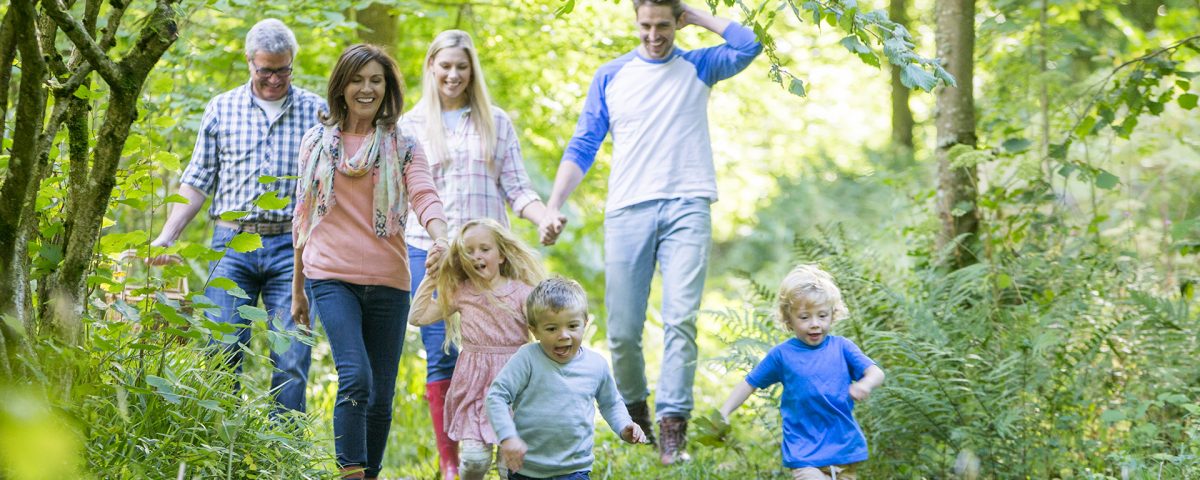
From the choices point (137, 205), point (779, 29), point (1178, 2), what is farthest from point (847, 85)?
point (137, 205)

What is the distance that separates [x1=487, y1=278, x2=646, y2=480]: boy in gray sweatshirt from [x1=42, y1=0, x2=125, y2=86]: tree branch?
168 cm

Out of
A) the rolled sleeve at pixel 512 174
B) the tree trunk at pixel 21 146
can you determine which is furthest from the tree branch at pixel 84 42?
the rolled sleeve at pixel 512 174

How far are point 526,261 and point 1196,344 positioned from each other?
3309mm

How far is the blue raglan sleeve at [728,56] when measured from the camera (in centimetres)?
612

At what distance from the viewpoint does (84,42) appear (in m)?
3.17

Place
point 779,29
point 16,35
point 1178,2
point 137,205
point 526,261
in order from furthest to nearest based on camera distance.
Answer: point 779,29, point 1178,2, point 526,261, point 137,205, point 16,35

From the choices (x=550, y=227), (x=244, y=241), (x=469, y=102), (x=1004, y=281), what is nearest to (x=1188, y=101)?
(x=1004, y=281)

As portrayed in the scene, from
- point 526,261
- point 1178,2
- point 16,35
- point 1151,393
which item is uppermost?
point 1178,2

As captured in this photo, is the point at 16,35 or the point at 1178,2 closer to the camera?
the point at 16,35

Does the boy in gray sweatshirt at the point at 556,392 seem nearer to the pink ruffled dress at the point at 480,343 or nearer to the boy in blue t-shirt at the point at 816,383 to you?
the pink ruffled dress at the point at 480,343

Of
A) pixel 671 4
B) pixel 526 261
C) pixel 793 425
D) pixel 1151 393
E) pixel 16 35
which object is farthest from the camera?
pixel 671 4

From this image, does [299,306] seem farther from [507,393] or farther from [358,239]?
[507,393]

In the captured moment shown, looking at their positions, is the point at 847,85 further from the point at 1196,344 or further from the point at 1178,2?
the point at 1196,344

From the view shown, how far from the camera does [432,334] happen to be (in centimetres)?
572
